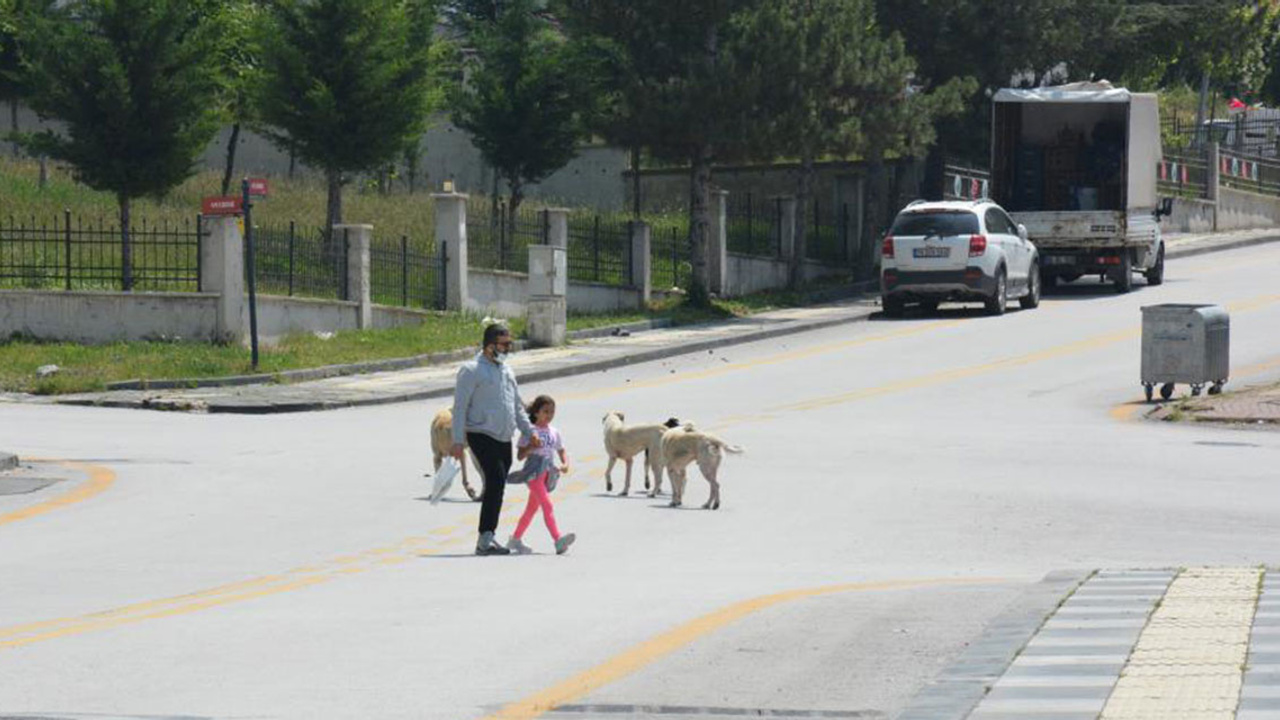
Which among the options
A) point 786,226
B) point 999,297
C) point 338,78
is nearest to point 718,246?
point 786,226

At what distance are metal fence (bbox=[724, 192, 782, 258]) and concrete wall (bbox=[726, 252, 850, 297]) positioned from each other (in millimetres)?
252

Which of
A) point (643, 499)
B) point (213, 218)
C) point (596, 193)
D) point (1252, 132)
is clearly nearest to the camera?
point (643, 499)

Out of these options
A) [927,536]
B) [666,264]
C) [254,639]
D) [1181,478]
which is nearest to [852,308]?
[666,264]

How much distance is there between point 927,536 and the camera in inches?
691

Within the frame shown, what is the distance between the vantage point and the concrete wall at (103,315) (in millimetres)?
34125

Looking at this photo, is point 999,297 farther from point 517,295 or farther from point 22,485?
point 22,485

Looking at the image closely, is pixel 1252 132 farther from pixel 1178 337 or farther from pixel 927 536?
pixel 927 536

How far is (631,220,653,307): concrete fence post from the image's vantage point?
4303 cm

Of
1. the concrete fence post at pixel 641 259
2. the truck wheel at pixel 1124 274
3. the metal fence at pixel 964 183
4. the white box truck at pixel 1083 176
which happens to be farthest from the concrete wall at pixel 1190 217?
the concrete fence post at pixel 641 259

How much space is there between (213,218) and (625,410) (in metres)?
9.31

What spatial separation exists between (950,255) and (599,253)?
280 inches

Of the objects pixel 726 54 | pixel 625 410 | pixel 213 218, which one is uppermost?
pixel 726 54

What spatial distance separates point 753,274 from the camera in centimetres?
4788

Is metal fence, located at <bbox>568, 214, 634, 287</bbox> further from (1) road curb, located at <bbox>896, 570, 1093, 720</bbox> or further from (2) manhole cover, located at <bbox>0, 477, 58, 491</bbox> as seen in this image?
(1) road curb, located at <bbox>896, 570, 1093, 720</bbox>
